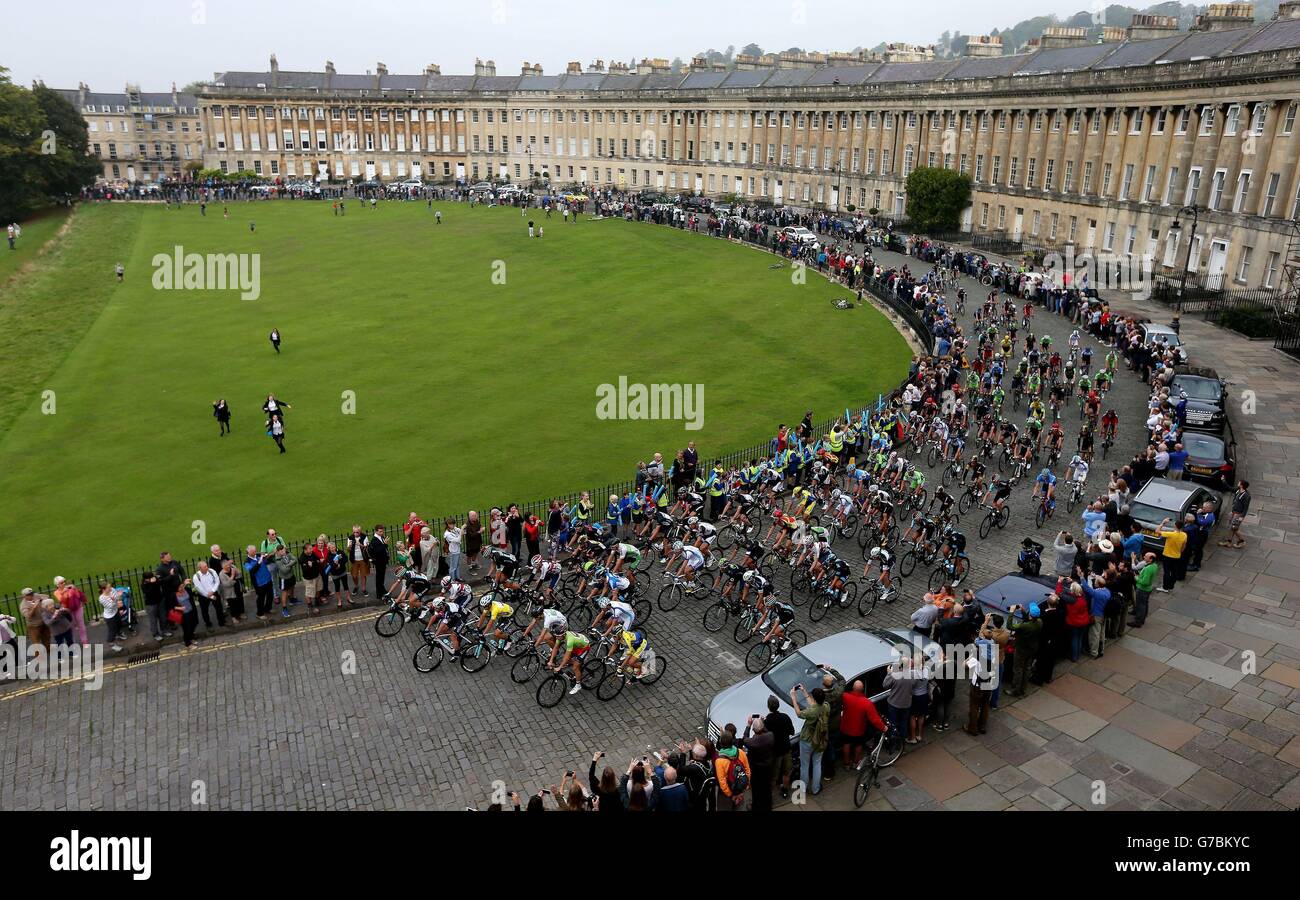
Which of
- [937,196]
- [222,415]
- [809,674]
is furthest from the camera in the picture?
[937,196]

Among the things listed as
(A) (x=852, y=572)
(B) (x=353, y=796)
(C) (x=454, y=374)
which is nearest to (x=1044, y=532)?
(A) (x=852, y=572)

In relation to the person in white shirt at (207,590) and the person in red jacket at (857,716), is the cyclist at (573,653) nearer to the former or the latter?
the person in red jacket at (857,716)

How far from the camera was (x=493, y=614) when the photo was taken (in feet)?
50.8

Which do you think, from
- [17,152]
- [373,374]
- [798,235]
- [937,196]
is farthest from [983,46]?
[17,152]

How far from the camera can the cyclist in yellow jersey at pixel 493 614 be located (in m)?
15.5

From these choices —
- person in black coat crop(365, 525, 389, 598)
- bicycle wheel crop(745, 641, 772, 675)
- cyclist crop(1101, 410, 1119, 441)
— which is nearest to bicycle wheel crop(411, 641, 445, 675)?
person in black coat crop(365, 525, 389, 598)

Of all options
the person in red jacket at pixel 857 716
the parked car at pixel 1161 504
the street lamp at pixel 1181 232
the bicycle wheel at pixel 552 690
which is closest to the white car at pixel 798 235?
the street lamp at pixel 1181 232

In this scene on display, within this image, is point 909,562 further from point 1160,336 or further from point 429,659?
point 1160,336

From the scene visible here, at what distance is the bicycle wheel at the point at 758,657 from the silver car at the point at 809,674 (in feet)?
6.06

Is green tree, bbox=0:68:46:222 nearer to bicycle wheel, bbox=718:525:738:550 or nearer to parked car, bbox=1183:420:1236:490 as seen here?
bicycle wheel, bbox=718:525:738:550

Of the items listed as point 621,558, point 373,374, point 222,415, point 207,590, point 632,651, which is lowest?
point 373,374

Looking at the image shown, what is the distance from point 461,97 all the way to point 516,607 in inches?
4601

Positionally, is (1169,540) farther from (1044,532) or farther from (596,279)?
(596,279)

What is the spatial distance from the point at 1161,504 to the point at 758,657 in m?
10.4
